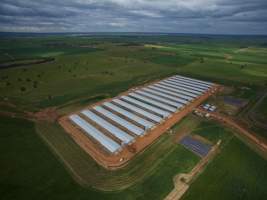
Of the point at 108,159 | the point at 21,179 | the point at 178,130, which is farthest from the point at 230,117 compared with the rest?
the point at 21,179

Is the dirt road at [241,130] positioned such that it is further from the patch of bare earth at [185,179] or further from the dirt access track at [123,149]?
the patch of bare earth at [185,179]

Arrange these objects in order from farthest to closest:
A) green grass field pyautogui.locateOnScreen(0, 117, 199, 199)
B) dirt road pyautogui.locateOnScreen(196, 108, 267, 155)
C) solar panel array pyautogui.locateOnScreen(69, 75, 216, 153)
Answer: solar panel array pyautogui.locateOnScreen(69, 75, 216, 153) → dirt road pyautogui.locateOnScreen(196, 108, 267, 155) → green grass field pyautogui.locateOnScreen(0, 117, 199, 199)

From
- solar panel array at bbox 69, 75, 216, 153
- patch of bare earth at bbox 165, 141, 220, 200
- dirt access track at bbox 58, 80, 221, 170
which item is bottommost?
patch of bare earth at bbox 165, 141, 220, 200

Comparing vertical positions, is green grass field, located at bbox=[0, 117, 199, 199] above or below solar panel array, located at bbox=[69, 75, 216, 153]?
below

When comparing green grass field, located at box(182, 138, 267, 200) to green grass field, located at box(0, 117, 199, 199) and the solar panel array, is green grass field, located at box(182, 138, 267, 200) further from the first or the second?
the solar panel array

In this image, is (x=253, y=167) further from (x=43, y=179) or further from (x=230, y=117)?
(x=43, y=179)

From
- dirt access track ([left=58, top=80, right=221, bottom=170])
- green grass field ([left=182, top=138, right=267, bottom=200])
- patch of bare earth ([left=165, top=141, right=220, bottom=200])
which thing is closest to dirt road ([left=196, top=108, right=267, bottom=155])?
green grass field ([left=182, top=138, right=267, bottom=200])

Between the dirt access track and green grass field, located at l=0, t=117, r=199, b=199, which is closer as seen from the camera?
green grass field, located at l=0, t=117, r=199, b=199

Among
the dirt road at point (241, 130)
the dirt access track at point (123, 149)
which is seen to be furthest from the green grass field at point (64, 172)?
the dirt road at point (241, 130)
